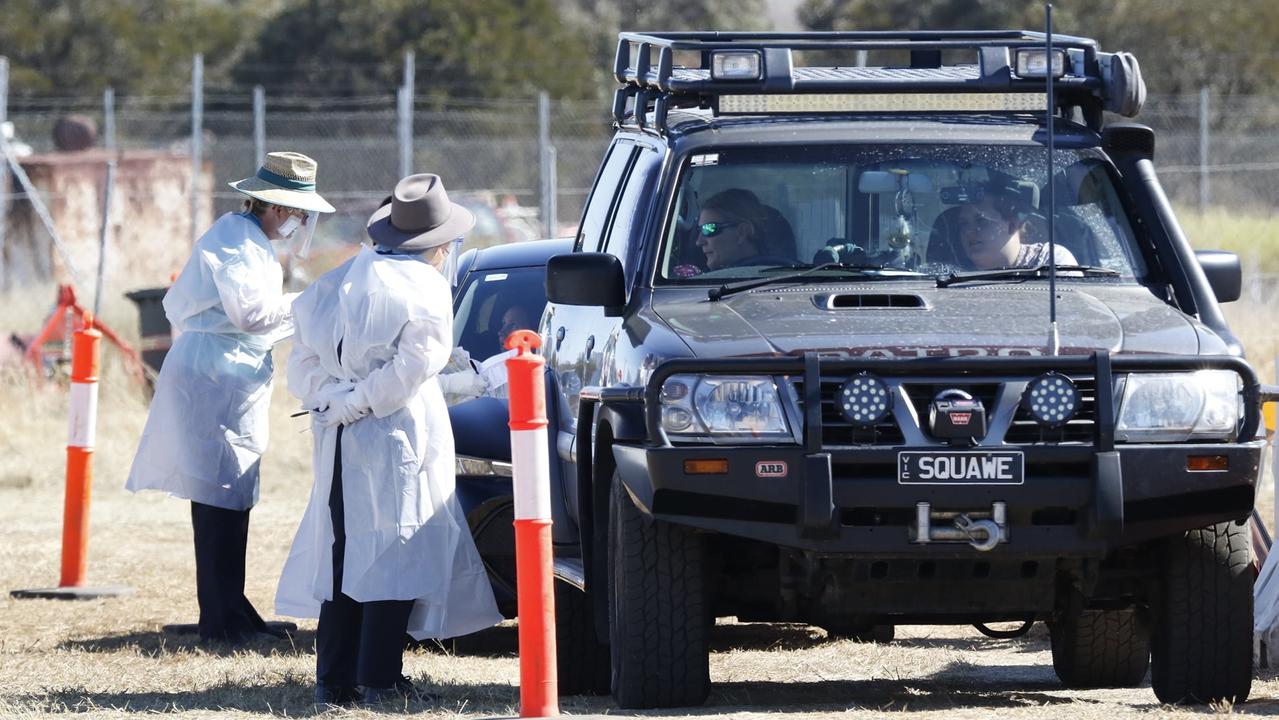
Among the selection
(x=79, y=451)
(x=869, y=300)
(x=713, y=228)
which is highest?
(x=713, y=228)

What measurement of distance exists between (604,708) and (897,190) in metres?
1.87

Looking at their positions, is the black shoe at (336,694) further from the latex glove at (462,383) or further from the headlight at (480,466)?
the headlight at (480,466)

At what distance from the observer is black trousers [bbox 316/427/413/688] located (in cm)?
712

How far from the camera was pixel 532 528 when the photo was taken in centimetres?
621

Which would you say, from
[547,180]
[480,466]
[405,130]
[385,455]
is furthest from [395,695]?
[405,130]

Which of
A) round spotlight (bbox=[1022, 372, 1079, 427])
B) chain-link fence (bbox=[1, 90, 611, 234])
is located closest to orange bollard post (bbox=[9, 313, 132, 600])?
round spotlight (bbox=[1022, 372, 1079, 427])

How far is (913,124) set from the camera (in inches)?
284

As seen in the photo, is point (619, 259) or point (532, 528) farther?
point (619, 259)

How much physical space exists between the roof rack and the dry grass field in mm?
1915

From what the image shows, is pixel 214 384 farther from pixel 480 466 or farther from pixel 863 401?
pixel 863 401

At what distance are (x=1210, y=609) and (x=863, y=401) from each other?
4.08ft

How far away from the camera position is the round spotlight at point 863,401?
5.96 meters

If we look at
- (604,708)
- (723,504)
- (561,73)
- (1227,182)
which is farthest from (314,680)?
(561,73)

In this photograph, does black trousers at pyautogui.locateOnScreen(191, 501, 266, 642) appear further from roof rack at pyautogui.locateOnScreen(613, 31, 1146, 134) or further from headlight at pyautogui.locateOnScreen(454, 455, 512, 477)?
roof rack at pyautogui.locateOnScreen(613, 31, 1146, 134)
